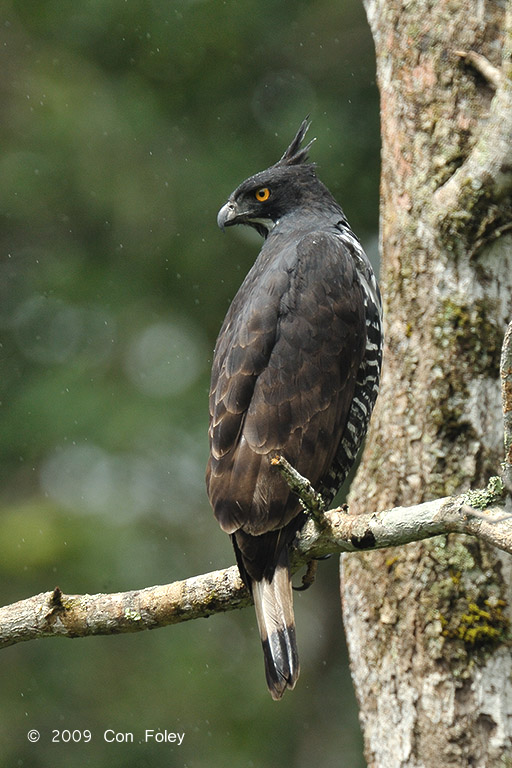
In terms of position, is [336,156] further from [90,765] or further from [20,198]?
[90,765]

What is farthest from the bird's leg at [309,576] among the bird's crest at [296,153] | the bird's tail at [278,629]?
the bird's crest at [296,153]

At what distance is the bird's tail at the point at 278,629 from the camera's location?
352 cm

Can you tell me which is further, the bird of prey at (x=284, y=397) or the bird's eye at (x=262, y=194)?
the bird's eye at (x=262, y=194)

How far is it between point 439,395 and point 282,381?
861mm

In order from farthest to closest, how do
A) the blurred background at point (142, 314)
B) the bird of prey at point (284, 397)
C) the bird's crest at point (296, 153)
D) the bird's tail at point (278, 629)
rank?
the blurred background at point (142, 314), the bird's crest at point (296, 153), the bird of prey at point (284, 397), the bird's tail at point (278, 629)

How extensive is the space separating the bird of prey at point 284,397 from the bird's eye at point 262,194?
0.42 m

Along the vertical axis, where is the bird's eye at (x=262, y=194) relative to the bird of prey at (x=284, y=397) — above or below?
above

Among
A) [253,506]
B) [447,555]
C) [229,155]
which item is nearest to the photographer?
[253,506]

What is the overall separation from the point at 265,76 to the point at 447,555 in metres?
5.54

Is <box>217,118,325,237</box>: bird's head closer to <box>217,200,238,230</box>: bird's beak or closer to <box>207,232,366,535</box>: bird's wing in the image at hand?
<box>217,200,238,230</box>: bird's beak

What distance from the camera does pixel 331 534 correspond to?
3289 mm

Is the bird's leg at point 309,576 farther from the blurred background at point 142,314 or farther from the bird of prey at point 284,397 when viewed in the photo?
the blurred background at point 142,314

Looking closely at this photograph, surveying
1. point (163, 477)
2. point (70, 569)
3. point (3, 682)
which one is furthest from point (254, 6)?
point (3, 682)

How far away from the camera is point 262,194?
4801 mm
